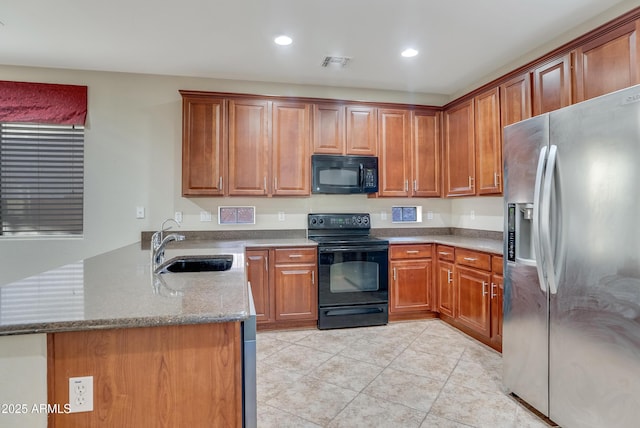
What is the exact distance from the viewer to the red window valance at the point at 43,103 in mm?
3273

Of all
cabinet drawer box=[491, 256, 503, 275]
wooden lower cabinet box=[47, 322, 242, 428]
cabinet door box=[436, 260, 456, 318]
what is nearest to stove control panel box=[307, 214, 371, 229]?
cabinet door box=[436, 260, 456, 318]

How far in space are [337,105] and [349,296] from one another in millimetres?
1987

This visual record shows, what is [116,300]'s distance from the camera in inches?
48.0

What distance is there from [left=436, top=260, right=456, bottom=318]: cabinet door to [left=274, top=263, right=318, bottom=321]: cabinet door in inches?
50.7

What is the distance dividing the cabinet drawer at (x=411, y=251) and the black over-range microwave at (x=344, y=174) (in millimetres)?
672

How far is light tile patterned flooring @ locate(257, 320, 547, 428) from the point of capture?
200cm

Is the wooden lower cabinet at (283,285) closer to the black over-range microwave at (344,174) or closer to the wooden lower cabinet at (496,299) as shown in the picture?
the black over-range microwave at (344,174)

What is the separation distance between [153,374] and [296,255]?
229cm

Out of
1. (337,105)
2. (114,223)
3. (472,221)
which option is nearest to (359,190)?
(337,105)

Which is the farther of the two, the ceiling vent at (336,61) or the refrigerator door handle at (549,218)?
the ceiling vent at (336,61)

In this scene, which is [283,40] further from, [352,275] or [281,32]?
[352,275]

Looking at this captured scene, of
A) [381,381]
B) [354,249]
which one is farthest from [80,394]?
[354,249]

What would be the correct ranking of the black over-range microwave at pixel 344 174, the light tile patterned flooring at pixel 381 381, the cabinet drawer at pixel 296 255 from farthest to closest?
the black over-range microwave at pixel 344 174 → the cabinet drawer at pixel 296 255 → the light tile patterned flooring at pixel 381 381

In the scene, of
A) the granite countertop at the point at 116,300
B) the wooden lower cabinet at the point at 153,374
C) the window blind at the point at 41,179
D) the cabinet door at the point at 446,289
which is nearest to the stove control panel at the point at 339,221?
the cabinet door at the point at 446,289
